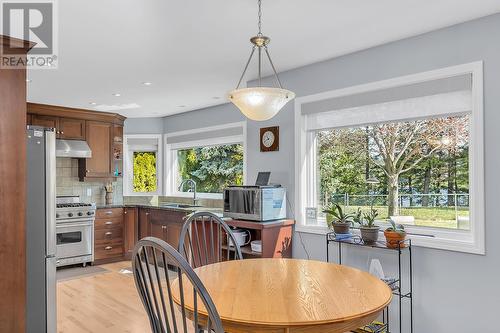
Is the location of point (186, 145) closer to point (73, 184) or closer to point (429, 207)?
point (73, 184)

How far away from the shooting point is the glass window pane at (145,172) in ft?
21.4

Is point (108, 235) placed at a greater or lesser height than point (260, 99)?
lesser

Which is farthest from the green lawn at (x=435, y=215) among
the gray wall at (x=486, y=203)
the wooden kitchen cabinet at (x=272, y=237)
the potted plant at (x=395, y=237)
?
the wooden kitchen cabinet at (x=272, y=237)

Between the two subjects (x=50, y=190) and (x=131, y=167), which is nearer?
(x=50, y=190)

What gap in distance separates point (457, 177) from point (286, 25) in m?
1.71

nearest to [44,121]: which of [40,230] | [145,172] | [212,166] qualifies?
[145,172]

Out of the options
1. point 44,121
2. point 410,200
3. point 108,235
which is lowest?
point 108,235

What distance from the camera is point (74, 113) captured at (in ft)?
18.5

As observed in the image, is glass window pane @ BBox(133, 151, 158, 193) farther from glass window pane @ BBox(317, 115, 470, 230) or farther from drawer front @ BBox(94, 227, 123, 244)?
glass window pane @ BBox(317, 115, 470, 230)

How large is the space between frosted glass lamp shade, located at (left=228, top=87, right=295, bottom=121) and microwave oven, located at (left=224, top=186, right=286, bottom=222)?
1347 millimetres

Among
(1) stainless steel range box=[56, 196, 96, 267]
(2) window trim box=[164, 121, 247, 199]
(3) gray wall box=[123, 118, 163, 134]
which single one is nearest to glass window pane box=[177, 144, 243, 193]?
(2) window trim box=[164, 121, 247, 199]

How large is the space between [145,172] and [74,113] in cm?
151

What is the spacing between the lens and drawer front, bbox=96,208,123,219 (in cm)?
554

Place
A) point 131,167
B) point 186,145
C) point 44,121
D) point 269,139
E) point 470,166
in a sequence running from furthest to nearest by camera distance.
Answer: point 131,167
point 186,145
point 44,121
point 269,139
point 470,166
